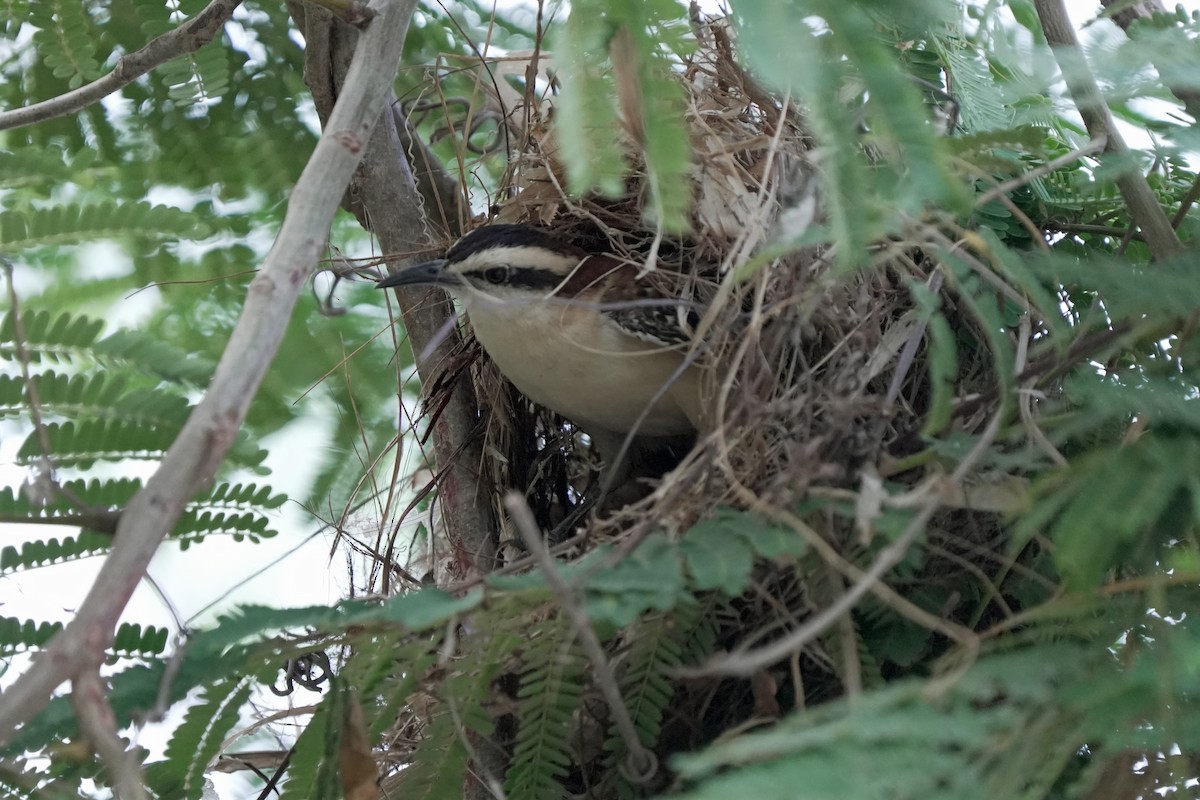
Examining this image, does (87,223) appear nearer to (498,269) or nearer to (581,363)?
(498,269)

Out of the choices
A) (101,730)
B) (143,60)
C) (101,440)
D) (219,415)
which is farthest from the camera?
(143,60)

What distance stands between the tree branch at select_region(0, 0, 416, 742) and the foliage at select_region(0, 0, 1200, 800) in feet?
0.46

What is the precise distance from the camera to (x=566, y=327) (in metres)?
2.87

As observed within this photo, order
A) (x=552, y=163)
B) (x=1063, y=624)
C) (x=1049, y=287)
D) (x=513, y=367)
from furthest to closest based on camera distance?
(x=552, y=163)
(x=513, y=367)
(x=1049, y=287)
(x=1063, y=624)

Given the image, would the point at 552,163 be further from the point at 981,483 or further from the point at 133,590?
the point at 133,590

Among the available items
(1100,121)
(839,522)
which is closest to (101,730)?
(839,522)

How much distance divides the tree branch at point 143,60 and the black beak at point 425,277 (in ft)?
2.54

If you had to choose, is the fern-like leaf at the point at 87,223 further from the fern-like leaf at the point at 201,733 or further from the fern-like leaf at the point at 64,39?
the fern-like leaf at the point at 201,733

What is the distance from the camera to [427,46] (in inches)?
143

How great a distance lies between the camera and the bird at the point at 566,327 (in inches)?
110

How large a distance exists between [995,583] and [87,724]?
144 centimetres

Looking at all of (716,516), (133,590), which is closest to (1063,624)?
(716,516)

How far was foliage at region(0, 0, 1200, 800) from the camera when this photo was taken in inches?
56.2

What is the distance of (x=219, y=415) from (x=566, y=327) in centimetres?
145
